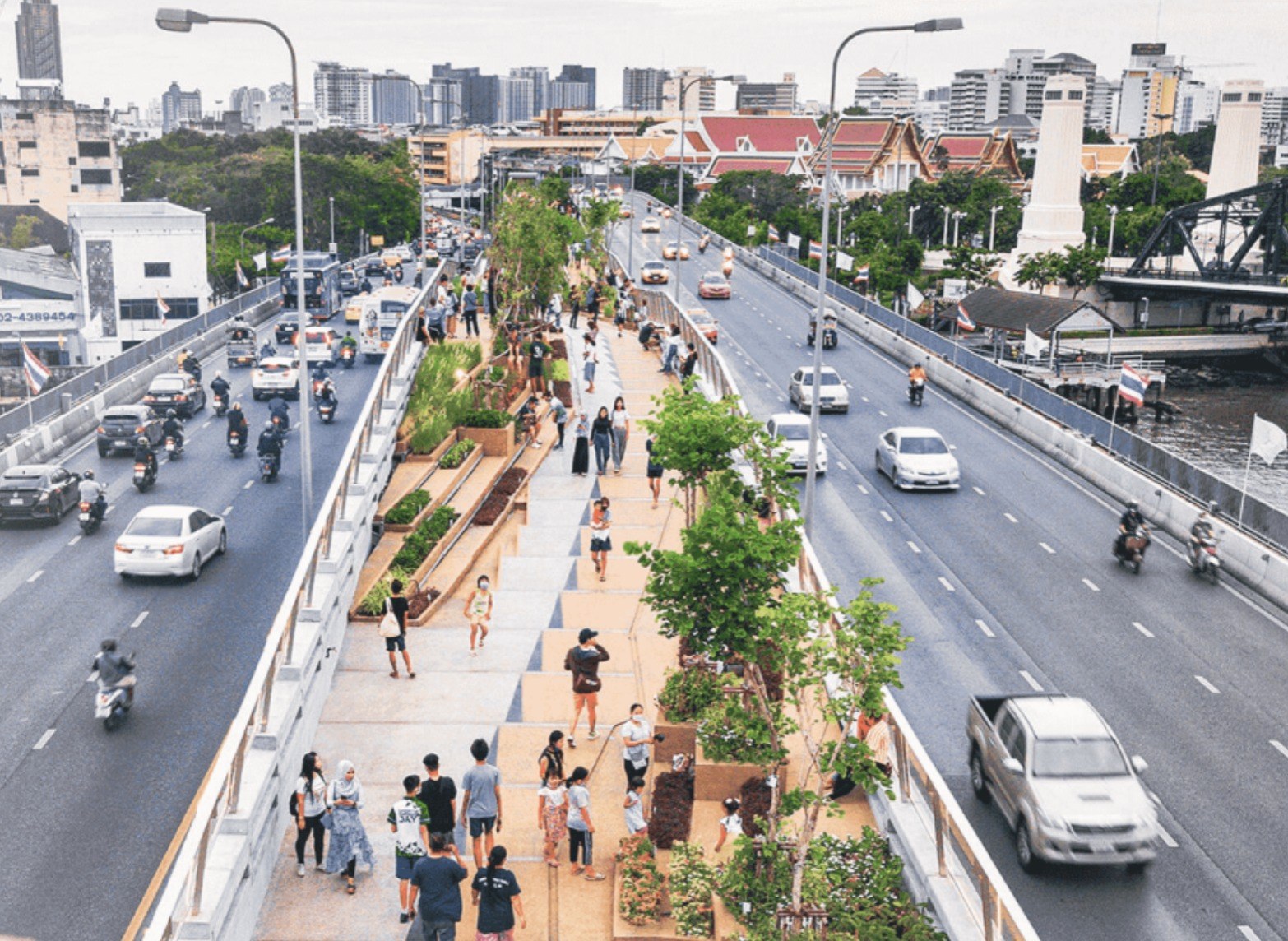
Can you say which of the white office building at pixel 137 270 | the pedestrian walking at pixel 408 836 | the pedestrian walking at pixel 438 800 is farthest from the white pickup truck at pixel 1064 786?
the white office building at pixel 137 270

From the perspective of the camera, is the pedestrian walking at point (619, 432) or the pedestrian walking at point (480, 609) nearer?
the pedestrian walking at point (480, 609)

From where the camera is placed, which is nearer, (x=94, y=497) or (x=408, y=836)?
(x=408, y=836)

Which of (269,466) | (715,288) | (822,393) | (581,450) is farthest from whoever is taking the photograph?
(715,288)

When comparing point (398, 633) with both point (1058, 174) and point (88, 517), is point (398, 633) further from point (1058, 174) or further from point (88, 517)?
point (1058, 174)

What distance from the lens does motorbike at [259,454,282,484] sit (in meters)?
35.0

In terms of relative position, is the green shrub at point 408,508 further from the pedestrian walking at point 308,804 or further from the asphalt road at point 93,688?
the pedestrian walking at point 308,804

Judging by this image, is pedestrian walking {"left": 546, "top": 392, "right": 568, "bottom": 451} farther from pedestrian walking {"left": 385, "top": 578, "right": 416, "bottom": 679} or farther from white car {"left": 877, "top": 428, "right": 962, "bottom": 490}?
pedestrian walking {"left": 385, "top": 578, "right": 416, "bottom": 679}

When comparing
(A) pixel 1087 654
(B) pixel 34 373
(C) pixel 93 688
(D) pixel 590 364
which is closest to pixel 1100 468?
(A) pixel 1087 654

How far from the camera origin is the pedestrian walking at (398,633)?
18531 mm

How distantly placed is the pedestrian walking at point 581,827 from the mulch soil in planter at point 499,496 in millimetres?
12582

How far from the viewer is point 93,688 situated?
21.1 m

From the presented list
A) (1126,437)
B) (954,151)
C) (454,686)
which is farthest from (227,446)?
(954,151)

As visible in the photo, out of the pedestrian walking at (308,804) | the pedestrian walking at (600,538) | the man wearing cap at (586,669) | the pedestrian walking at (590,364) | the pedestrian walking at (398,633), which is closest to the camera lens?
the pedestrian walking at (308,804)

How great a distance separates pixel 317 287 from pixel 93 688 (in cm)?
4980
